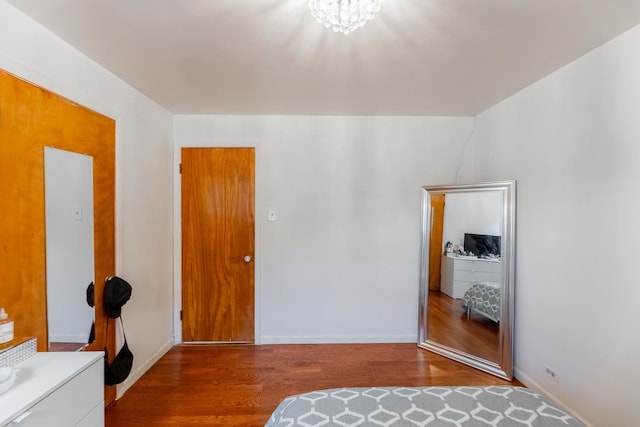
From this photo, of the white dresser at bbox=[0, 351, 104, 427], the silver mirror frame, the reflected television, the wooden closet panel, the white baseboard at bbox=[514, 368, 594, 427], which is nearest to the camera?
the white dresser at bbox=[0, 351, 104, 427]

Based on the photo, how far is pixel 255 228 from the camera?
3.03 meters

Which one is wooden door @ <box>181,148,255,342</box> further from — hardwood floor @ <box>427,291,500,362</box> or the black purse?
hardwood floor @ <box>427,291,500,362</box>

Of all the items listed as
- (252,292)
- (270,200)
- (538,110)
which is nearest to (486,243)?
(538,110)

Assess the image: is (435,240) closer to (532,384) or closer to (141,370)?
(532,384)

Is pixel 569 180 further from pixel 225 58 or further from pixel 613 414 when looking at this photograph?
pixel 225 58

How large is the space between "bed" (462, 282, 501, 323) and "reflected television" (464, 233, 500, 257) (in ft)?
0.88

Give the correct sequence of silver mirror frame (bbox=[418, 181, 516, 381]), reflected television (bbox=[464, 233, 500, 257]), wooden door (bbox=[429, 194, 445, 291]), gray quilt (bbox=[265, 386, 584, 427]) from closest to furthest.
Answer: gray quilt (bbox=[265, 386, 584, 427]) < silver mirror frame (bbox=[418, 181, 516, 381]) < reflected television (bbox=[464, 233, 500, 257]) < wooden door (bbox=[429, 194, 445, 291])

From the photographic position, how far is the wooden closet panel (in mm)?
1403

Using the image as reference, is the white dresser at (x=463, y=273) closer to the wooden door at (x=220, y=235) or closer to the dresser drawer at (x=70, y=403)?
the wooden door at (x=220, y=235)

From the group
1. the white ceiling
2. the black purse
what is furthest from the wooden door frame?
the black purse

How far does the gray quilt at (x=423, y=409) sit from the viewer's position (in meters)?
1.19

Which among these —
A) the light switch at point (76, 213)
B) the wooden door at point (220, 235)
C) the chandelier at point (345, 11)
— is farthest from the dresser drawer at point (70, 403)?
the chandelier at point (345, 11)

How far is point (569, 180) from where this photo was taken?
1.98 metres

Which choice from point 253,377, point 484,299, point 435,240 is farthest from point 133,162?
point 484,299
